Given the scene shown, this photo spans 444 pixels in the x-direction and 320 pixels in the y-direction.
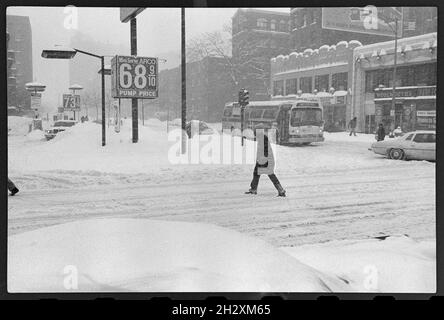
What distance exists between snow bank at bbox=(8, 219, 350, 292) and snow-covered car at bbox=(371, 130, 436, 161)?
0.86 metres

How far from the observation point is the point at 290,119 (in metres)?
2.81

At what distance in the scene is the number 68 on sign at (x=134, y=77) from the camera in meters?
2.76

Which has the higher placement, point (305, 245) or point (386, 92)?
point (386, 92)

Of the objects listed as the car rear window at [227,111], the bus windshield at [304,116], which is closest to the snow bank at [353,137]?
the bus windshield at [304,116]

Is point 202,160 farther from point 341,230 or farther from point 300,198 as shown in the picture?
point 341,230

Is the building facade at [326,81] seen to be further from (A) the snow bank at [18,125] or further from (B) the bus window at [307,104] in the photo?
(A) the snow bank at [18,125]

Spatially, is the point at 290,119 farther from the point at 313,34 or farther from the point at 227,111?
the point at 313,34

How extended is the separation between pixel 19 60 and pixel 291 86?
65.4 inches

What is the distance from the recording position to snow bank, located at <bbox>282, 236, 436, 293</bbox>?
259 centimetres

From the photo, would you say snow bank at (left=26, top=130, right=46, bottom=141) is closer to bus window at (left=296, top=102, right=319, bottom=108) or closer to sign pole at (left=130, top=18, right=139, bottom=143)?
sign pole at (left=130, top=18, right=139, bottom=143)

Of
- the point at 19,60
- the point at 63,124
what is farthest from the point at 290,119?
the point at 19,60

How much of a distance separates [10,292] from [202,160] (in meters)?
1.35

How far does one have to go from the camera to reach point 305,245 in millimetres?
2613
